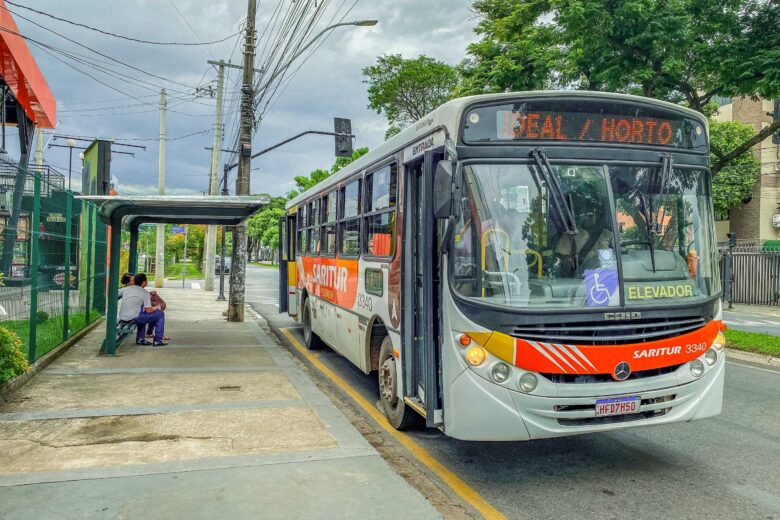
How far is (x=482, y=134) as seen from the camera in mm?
4727

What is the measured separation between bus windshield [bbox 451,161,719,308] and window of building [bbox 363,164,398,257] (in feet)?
5.32

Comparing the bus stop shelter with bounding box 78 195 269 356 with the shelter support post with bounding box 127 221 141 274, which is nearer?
the bus stop shelter with bounding box 78 195 269 356

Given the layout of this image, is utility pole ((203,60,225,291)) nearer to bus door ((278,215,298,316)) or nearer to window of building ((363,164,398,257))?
bus door ((278,215,298,316))

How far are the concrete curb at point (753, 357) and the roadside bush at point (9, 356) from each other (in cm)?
1101

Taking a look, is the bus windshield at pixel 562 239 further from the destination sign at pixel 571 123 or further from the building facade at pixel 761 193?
the building facade at pixel 761 193

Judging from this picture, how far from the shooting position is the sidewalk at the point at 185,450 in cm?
420

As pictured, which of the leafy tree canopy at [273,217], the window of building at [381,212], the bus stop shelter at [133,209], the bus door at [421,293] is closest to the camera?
the bus door at [421,293]

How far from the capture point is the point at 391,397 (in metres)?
6.27

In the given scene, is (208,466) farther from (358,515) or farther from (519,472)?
(519,472)

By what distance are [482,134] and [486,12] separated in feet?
59.9

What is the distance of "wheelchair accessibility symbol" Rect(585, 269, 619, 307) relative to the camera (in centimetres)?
450

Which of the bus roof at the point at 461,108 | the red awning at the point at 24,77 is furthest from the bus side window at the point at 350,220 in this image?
the red awning at the point at 24,77

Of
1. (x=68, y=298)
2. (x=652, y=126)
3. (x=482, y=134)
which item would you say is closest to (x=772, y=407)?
(x=652, y=126)

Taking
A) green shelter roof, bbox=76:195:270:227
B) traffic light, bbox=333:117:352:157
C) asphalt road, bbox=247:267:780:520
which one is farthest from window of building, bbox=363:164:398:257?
traffic light, bbox=333:117:352:157
